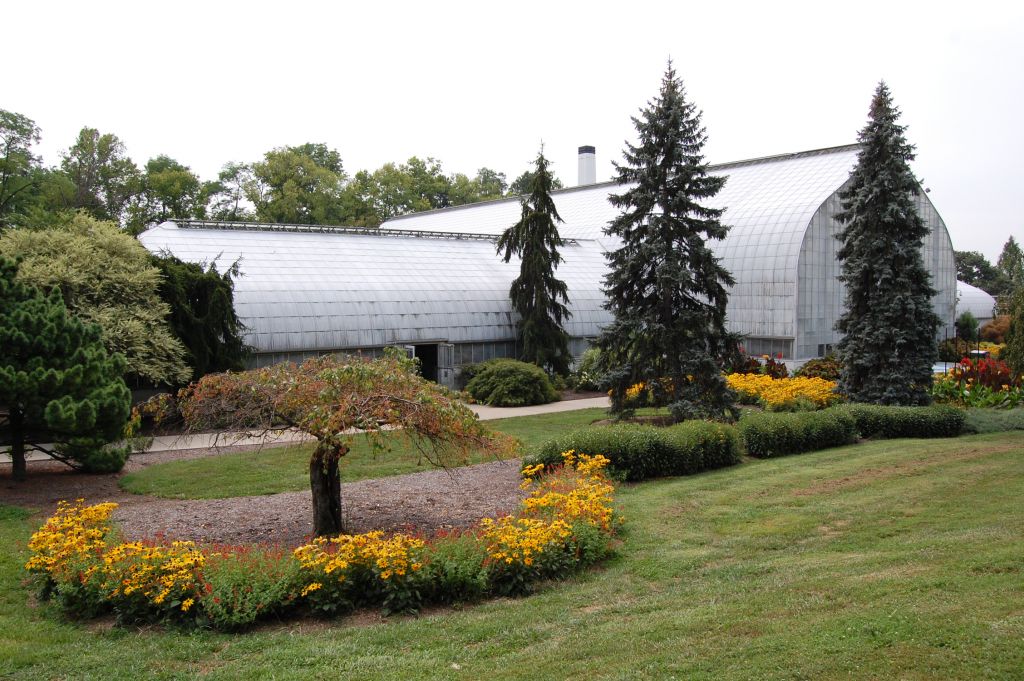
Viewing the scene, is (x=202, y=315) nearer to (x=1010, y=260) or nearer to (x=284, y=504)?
(x=284, y=504)

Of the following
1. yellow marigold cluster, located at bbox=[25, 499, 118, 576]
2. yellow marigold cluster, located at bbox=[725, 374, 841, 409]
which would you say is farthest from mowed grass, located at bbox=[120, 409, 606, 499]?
yellow marigold cluster, located at bbox=[725, 374, 841, 409]

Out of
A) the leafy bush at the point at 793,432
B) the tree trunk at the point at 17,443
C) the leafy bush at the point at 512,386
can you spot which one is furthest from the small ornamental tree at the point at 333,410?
the leafy bush at the point at 512,386

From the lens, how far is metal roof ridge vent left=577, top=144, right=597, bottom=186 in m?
51.8

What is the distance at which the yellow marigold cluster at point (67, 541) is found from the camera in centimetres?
832

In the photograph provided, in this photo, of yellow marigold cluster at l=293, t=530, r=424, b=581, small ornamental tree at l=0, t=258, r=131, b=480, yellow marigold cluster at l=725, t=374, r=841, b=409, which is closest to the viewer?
yellow marigold cluster at l=293, t=530, r=424, b=581

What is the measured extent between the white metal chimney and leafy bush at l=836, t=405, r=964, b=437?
35934 mm

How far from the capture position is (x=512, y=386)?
80.6 ft

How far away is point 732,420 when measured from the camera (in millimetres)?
18531

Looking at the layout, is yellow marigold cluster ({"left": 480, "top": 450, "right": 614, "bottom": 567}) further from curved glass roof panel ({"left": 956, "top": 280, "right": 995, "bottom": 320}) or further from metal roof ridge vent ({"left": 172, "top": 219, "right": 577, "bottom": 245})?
curved glass roof panel ({"left": 956, "top": 280, "right": 995, "bottom": 320})

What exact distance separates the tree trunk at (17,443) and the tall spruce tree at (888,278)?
63.6 ft

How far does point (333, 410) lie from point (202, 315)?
13.7m

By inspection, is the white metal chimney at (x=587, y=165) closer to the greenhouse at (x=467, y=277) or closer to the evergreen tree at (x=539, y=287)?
the greenhouse at (x=467, y=277)

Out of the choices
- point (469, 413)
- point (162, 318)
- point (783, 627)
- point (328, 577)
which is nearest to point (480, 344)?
point (162, 318)

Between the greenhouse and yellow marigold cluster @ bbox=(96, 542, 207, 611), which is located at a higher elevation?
the greenhouse
